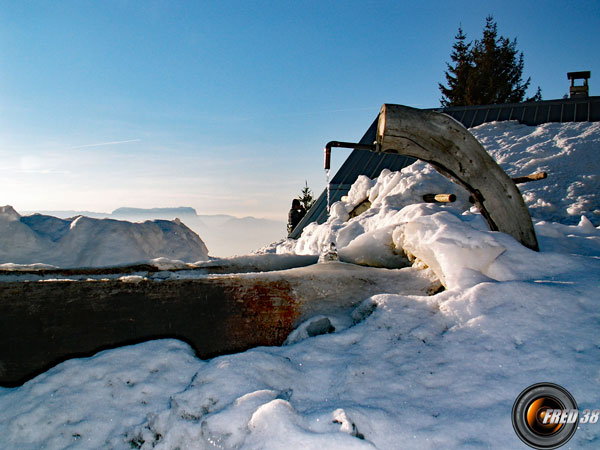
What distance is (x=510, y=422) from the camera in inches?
72.3

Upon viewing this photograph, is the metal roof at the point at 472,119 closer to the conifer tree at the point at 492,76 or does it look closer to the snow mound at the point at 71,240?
the snow mound at the point at 71,240

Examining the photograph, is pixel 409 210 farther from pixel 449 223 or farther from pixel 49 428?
pixel 49 428

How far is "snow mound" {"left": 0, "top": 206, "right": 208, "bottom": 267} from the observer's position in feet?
37.3

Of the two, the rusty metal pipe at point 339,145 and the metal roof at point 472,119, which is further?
the metal roof at point 472,119

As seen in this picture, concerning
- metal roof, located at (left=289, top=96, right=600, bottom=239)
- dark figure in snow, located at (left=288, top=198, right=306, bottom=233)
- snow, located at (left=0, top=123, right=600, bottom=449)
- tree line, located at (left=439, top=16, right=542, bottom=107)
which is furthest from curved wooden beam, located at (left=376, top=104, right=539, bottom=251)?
tree line, located at (left=439, top=16, right=542, bottom=107)

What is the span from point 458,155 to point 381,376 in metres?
2.29

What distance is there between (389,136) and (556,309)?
6.19 ft

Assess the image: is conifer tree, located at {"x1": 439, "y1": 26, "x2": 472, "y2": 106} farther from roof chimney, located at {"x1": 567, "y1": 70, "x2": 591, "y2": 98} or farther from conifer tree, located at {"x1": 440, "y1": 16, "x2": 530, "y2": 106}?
roof chimney, located at {"x1": 567, "y1": 70, "x2": 591, "y2": 98}

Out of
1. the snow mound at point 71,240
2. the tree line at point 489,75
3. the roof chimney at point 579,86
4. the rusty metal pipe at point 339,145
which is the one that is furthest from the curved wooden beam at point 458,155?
the tree line at point 489,75

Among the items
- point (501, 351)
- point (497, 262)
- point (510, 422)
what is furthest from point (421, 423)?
point (497, 262)

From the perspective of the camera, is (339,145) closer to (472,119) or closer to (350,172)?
(350,172)

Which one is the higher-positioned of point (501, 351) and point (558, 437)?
point (501, 351)

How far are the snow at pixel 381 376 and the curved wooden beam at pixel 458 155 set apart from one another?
1.23 ft

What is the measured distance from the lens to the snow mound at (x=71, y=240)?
37.3ft
